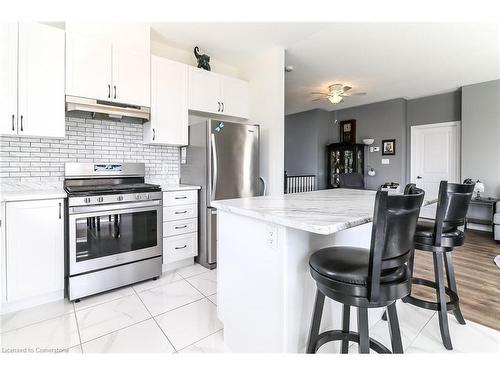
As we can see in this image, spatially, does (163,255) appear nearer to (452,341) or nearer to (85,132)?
(85,132)

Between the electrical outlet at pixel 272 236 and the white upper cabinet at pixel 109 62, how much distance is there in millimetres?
2266

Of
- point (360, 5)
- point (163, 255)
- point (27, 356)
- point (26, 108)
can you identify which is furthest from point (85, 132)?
point (360, 5)

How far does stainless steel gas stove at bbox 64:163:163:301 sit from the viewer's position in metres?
2.18

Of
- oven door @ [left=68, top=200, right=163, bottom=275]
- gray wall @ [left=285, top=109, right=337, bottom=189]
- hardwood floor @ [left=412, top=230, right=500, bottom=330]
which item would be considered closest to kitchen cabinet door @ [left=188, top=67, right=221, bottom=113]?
oven door @ [left=68, top=200, right=163, bottom=275]

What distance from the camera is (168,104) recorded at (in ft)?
9.77

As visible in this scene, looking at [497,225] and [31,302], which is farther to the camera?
[497,225]

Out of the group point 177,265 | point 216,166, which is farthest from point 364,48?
point 177,265

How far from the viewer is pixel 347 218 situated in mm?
1110

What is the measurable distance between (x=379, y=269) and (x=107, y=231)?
2.27m

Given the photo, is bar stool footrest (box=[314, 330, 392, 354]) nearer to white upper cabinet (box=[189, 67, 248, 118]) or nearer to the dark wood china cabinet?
white upper cabinet (box=[189, 67, 248, 118])

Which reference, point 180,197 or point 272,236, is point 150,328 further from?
point 180,197

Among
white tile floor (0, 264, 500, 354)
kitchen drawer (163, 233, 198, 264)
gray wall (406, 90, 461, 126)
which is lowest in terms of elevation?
white tile floor (0, 264, 500, 354)

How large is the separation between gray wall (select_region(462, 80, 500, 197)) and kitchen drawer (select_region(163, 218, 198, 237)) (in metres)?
5.06

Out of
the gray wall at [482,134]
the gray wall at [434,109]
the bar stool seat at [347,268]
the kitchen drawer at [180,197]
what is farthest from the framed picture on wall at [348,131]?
the bar stool seat at [347,268]
